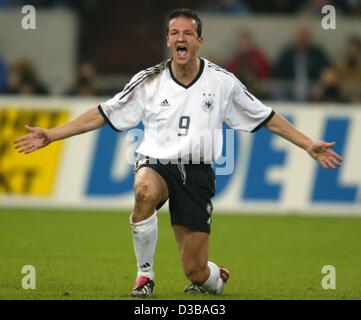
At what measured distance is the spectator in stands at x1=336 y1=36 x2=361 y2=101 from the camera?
18594mm

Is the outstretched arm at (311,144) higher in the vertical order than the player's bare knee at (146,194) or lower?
higher

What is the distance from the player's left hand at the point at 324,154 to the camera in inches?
361

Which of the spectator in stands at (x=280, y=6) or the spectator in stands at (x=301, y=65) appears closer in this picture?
the spectator in stands at (x=301, y=65)

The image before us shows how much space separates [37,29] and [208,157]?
418 inches

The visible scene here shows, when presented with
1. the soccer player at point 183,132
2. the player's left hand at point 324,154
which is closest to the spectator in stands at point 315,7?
the soccer player at point 183,132

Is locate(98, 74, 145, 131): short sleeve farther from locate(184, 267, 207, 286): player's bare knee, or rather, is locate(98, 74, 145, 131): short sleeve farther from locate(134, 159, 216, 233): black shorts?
locate(184, 267, 207, 286): player's bare knee

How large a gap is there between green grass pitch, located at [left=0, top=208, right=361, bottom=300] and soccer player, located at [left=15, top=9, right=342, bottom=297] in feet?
1.47

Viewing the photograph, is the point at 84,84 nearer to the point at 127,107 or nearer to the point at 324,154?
the point at 127,107

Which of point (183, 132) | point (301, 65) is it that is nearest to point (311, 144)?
point (183, 132)

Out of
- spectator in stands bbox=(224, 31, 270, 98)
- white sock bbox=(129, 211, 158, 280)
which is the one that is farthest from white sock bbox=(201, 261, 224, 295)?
spectator in stands bbox=(224, 31, 270, 98)

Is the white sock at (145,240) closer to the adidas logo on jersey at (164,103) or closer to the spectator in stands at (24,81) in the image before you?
the adidas logo on jersey at (164,103)
